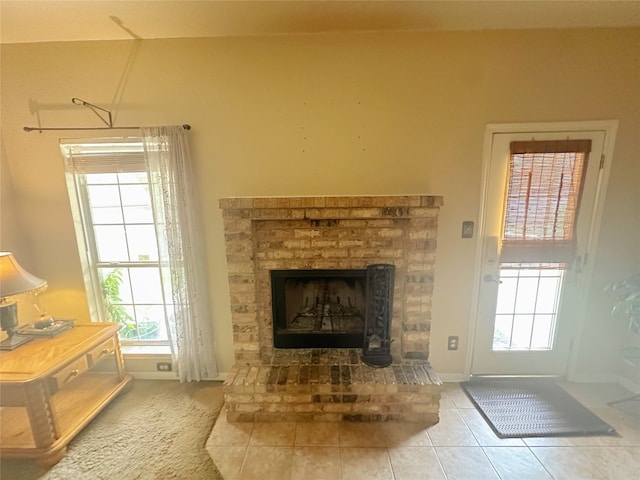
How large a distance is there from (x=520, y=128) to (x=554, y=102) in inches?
11.7

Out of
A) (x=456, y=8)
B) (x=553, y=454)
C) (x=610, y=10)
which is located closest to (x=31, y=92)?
(x=456, y=8)

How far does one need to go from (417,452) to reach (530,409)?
3.36 feet

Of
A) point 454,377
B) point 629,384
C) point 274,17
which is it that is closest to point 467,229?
point 454,377

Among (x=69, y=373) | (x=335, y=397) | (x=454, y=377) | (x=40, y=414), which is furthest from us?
(x=454, y=377)

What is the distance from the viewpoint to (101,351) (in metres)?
2.15

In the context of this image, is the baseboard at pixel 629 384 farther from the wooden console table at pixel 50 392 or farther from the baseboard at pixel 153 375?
the wooden console table at pixel 50 392

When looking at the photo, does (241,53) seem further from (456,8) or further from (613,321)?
(613,321)

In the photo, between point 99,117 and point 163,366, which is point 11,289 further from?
point 99,117

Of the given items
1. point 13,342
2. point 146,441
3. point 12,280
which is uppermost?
point 12,280

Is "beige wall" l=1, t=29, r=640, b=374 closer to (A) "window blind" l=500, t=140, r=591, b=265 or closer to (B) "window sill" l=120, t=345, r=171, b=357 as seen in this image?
(A) "window blind" l=500, t=140, r=591, b=265

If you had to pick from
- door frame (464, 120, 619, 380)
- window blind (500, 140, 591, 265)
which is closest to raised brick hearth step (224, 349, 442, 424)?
door frame (464, 120, 619, 380)

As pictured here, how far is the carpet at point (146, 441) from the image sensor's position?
5.55ft

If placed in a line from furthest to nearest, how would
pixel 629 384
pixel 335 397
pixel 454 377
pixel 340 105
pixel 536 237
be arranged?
pixel 454 377, pixel 629 384, pixel 536 237, pixel 340 105, pixel 335 397

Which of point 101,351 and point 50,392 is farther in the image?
point 101,351
